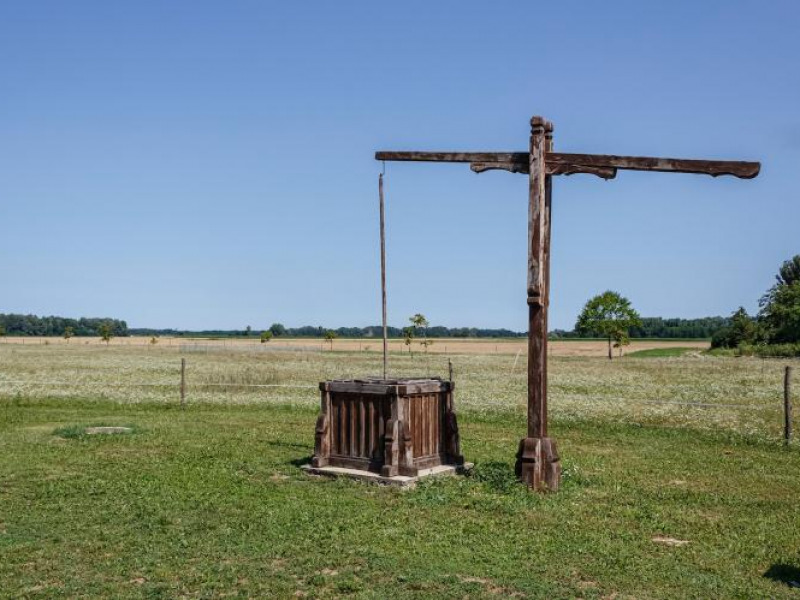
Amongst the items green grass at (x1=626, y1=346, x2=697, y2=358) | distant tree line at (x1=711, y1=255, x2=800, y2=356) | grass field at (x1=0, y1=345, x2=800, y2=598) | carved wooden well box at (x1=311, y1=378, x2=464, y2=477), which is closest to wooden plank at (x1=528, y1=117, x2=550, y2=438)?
grass field at (x1=0, y1=345, x2=800, y2=598)

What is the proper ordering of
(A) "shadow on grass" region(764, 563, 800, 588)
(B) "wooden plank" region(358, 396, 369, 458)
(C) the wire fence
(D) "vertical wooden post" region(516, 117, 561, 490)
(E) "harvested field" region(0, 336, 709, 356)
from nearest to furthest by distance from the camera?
(A) "shadow on grass" region(764, 563, 800, 588) → (D) "vertical wooden post" region(516, 117, 561, 490) → (B) "wooden plank" region(358, 396, 369, 458) → (C) the wire fence → (E) "harvested field" region(0, 336, 709, 356)

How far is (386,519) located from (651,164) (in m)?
6.63

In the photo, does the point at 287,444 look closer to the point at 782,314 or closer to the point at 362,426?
the point at 362,426

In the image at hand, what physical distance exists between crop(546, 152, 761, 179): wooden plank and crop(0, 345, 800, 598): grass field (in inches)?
195

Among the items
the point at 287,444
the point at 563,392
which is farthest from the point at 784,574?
the point at 563,392

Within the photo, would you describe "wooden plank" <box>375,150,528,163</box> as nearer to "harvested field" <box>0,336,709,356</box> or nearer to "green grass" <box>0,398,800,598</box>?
"green grass" <box>0,398,800,598</box>

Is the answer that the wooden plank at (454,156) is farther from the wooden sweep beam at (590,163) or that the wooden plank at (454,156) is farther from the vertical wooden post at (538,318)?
the vertical wooden post at (538,318)

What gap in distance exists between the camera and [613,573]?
26.5 feet

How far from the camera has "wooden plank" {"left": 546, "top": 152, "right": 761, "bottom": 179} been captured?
1173 cm

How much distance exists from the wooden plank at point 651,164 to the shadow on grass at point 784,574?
19.1ft

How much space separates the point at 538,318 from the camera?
12.4m

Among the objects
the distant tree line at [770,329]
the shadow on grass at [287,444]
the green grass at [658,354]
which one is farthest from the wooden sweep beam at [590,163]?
the green grass at [658,354]

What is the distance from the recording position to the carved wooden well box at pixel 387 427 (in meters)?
12.8

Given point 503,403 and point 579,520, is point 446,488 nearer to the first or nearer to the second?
point 579,520
